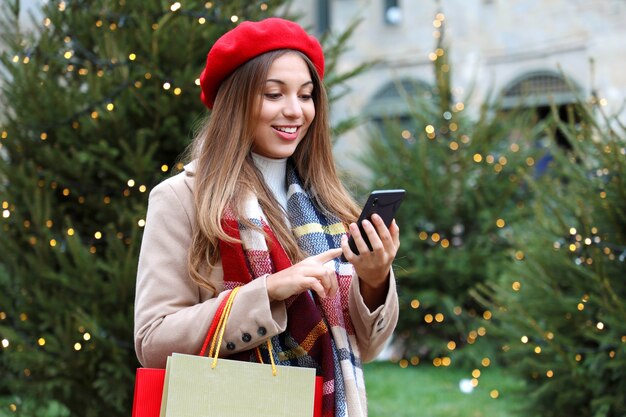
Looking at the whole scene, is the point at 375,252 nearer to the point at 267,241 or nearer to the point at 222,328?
the point at 267,241

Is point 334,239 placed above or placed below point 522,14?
below

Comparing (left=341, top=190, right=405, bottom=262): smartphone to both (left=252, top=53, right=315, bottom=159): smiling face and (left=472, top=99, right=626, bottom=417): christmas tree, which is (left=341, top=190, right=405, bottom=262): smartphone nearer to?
(left=252, top=53, right=315, bottom=159): smiling face

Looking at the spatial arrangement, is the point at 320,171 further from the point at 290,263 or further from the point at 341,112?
the point at 341,112

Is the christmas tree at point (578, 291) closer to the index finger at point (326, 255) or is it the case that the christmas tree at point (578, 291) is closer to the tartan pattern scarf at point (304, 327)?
the tartan pattern scarf at point (304, 327)

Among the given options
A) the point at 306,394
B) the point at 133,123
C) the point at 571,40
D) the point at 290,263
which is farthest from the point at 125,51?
the point at 571,40

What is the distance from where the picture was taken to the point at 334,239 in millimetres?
2439

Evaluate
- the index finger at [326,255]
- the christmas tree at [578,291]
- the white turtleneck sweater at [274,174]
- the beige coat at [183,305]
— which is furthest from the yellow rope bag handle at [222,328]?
the christmas tree at [578,291]

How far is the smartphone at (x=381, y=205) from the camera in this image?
83.1 inches

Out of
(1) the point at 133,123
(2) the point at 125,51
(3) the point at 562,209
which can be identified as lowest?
(3) the point at 562,209

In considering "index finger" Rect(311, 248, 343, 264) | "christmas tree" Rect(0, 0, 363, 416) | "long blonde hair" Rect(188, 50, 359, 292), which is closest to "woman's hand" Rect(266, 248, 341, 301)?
"index finger" Rect(311, 248, 343, 264)

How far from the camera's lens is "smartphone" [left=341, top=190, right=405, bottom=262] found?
2111mm

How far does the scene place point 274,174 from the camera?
2.51m

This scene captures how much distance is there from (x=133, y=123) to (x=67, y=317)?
87 centimetres

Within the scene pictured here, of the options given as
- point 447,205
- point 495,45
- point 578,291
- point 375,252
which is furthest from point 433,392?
point 495,45
